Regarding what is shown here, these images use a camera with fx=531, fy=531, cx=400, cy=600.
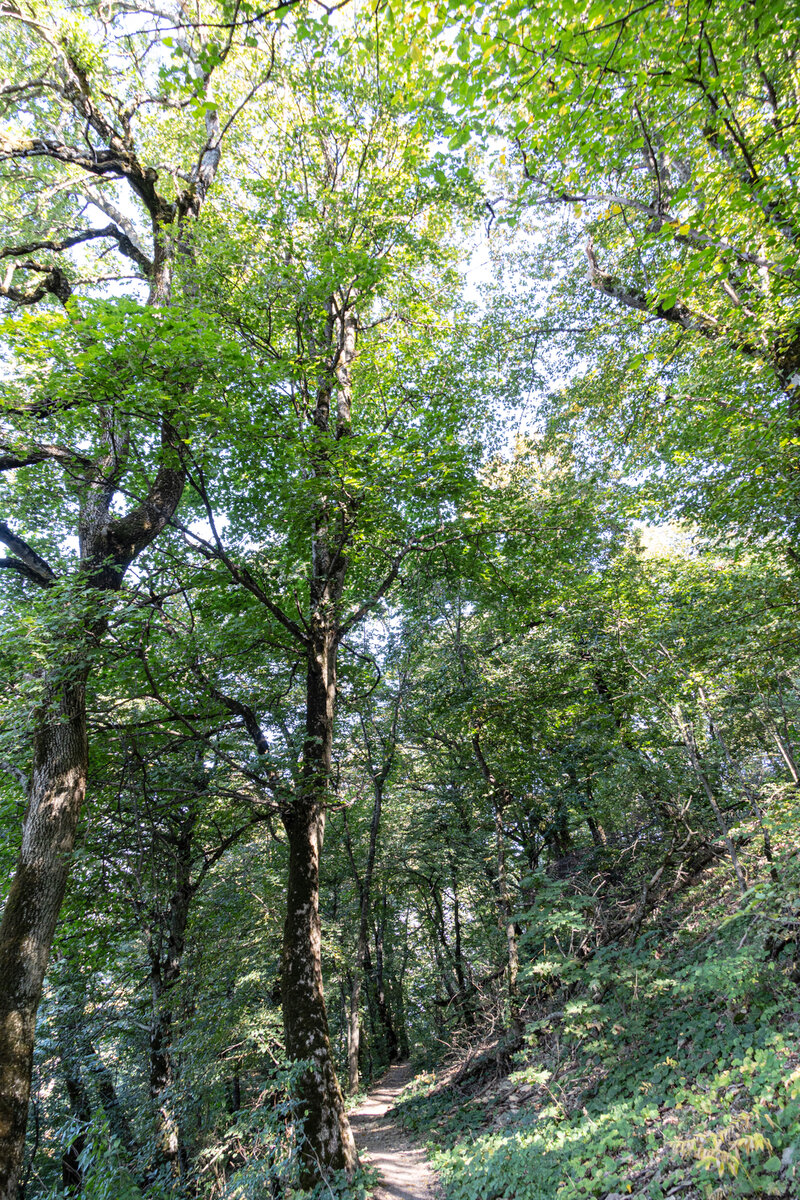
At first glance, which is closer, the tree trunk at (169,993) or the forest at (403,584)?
the forest at (403,584)

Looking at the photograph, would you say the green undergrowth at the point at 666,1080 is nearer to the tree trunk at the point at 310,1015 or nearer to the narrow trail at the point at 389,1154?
the narrow trail at the point at 389,1154

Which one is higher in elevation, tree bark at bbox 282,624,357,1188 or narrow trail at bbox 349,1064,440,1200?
tree bark at bbox 282,624,357,1188

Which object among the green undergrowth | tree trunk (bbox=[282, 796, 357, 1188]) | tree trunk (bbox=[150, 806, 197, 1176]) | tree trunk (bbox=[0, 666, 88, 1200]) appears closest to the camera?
the green undergrowth

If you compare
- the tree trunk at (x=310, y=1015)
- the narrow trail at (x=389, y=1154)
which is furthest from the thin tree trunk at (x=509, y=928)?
the tree trunk at (x=310, y=1015)

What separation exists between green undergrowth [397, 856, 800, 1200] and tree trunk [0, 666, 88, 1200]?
3.86 metres

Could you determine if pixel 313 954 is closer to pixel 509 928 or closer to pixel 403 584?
pixel 509 928

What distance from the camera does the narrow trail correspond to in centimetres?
550

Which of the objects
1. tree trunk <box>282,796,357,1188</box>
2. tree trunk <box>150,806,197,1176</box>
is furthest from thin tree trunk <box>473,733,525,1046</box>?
tree trunk <box>150,806,197,1176</box>

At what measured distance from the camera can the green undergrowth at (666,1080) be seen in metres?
3.02

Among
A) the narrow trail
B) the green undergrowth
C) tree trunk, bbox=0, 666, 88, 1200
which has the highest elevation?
tree trunk, bbox=0, 666, 88, 1200

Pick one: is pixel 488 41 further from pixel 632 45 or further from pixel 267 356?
pixel 267 356

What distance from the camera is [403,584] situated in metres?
8.10

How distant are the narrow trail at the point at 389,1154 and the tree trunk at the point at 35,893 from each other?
3.49 meters

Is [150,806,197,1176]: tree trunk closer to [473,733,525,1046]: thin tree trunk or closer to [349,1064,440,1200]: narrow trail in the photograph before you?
→ [349,1064,440,1200]: narrow trail
